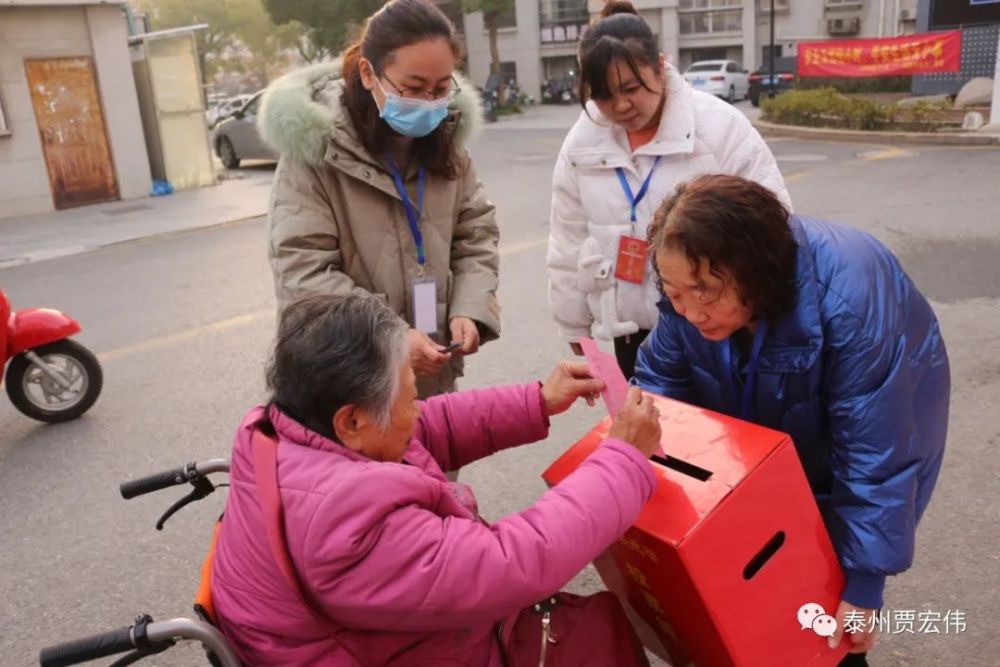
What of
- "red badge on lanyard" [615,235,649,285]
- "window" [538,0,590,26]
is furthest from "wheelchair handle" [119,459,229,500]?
"window" [538,0,590,26]

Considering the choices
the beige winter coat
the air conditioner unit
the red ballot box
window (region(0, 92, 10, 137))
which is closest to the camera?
the red ballot box

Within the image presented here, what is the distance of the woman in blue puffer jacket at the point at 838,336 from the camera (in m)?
1.66

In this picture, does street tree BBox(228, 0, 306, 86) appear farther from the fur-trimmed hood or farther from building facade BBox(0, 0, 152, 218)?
the fur-trimmed hood

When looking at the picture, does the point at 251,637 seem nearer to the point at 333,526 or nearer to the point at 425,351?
the point at 333,526

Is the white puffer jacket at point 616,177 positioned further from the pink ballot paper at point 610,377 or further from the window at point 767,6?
the window at point 767,6

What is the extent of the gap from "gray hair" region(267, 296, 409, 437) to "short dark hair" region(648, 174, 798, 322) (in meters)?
0.58

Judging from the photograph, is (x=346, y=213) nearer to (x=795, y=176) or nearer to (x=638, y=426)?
(x=638, y=426)

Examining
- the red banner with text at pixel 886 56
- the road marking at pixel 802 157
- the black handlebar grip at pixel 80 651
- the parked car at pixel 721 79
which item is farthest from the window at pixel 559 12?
the black handlebar grip at pixel 80 651

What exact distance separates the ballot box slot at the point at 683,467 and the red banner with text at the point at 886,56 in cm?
1690

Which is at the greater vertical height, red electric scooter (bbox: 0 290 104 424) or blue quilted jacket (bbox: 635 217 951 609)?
blue quilted jacket (bbox: 635 217 951 609)

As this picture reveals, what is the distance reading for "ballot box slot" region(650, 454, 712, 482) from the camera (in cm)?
165

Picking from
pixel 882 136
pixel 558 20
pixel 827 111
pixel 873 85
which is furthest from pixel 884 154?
pixel 558 20

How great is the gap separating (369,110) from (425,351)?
677mm

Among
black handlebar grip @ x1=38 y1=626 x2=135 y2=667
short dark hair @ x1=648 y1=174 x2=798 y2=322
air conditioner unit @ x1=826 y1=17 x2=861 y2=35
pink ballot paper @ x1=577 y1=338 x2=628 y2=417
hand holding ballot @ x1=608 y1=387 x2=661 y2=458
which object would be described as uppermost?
air conditioner unit @ x1=826 y1=17 x2=861 y2=35
